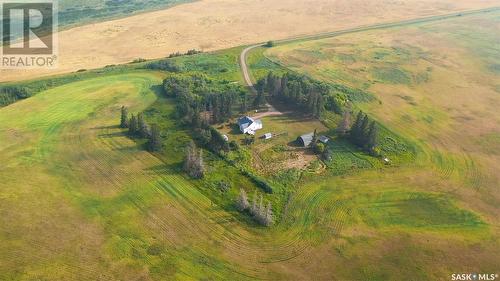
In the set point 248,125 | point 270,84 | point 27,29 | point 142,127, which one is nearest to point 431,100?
point 270,84

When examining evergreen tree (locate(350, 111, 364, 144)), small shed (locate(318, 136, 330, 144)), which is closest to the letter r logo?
small shed (locate(318, 136, 330, 144))

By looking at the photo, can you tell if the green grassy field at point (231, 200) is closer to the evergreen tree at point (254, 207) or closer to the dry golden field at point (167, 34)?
the evergreen tree at point (254, 207)

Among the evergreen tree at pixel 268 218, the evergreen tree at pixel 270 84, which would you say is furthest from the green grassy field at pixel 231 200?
the evergreen tree at pixel 270 84

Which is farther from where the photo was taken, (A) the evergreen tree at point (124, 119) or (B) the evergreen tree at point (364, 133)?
(A) the evergreen tree at point (124, 119)

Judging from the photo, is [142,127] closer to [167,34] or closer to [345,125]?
[345,125]

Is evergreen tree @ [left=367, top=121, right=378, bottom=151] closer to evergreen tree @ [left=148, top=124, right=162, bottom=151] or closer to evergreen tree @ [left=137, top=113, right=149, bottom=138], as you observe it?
evergreen tree @ [left=148, top=124, right=162, bottom=151]

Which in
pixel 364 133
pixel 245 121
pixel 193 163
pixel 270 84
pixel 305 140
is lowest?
pixel 193 163
